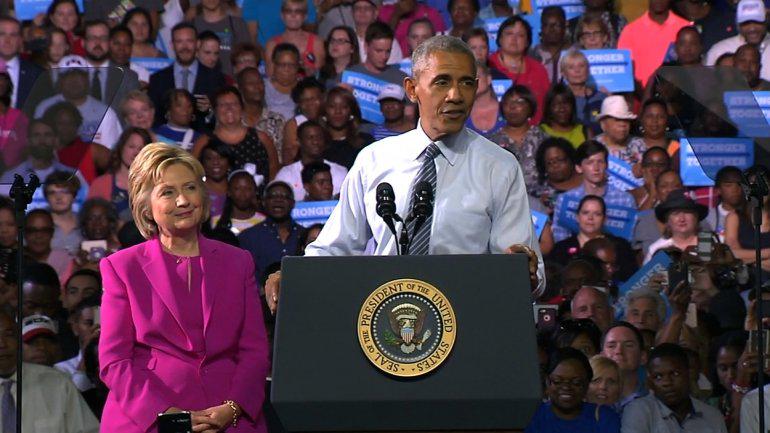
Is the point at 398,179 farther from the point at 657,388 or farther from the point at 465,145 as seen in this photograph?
the point at 657,388

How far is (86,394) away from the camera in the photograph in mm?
5953

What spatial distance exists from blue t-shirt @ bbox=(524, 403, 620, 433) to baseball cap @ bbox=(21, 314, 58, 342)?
2185 mm

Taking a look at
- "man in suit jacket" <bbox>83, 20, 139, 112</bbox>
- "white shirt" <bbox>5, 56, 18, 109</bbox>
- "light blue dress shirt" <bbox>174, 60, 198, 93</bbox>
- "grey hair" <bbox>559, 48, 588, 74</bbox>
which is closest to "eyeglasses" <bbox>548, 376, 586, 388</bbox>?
"man in suit jacket" <bbox>83, 20, 139, 112</bbox>

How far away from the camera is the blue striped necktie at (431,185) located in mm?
3023

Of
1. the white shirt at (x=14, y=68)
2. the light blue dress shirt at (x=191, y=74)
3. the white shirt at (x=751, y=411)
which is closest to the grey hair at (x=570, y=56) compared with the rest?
the light blue dress shirt at (x=191, y=74)

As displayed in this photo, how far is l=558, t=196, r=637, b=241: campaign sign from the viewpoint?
22.8 feet

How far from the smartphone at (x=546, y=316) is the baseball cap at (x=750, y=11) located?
2.32 metres

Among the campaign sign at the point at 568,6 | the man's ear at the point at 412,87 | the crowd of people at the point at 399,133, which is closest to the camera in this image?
the man's ear at the point at 412,87

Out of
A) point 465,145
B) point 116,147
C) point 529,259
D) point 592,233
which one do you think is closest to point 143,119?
point 116,147

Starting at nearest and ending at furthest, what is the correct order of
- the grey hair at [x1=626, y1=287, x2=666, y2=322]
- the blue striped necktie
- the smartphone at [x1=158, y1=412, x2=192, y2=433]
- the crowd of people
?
the smartphone at [x1=158, y1=412, x2=192, y2=433] → the blue striped necktie → the crowd of people → the grey hair at [x1=626, y1=287, x2=666, y2=322]

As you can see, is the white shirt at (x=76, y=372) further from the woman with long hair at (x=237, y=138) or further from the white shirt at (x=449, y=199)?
the white shirt at (x=449, y=199)

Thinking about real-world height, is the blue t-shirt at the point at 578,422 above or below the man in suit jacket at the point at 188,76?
below

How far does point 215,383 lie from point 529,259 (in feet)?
2.49

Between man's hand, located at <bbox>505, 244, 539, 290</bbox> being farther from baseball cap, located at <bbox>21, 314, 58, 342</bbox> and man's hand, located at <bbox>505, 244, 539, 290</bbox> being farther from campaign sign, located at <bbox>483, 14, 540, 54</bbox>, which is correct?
campaign sign, located at <bbox>483, 14, 540, 54</bbox>
